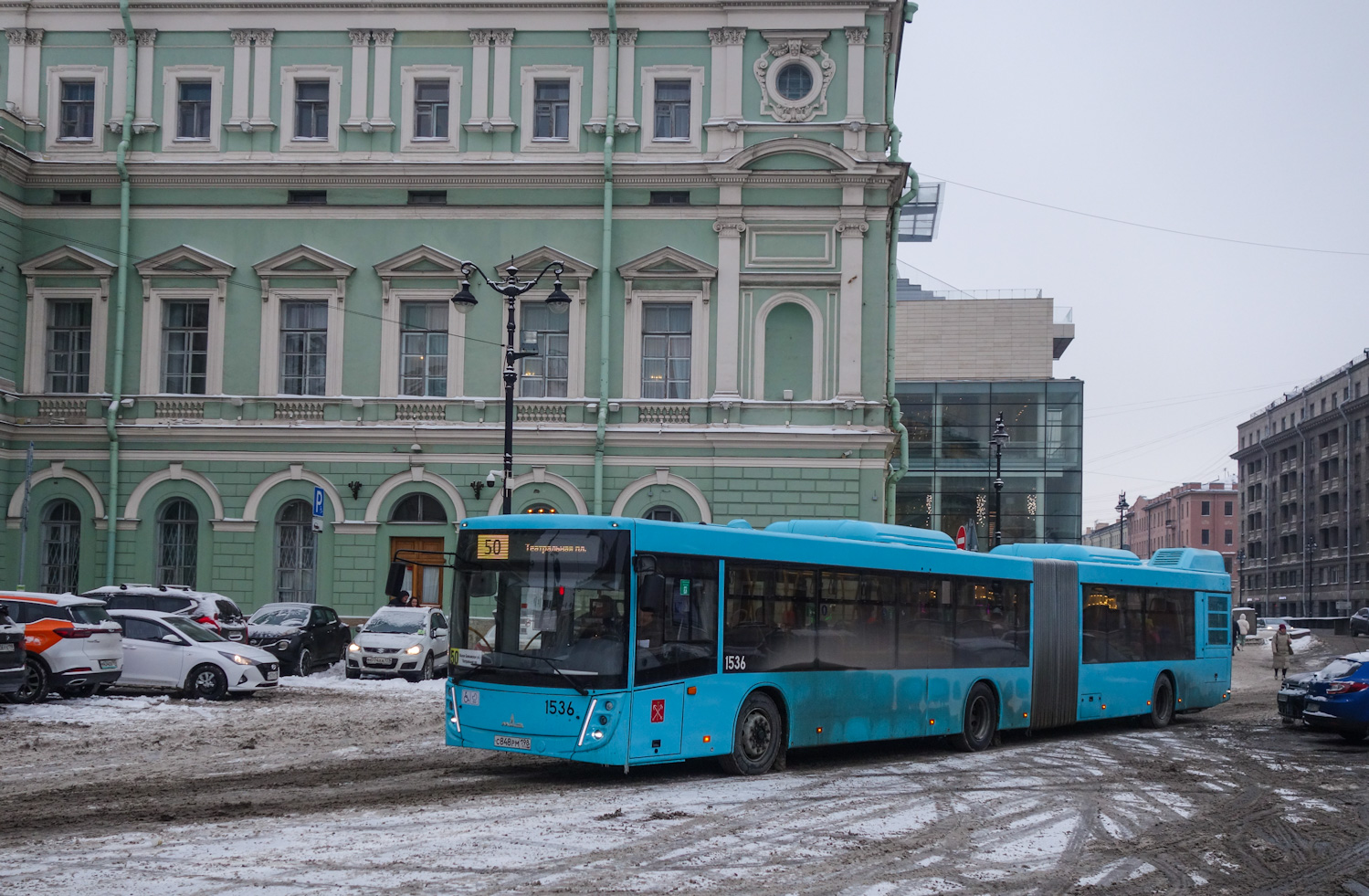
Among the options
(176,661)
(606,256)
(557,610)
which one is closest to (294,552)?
(606,256)

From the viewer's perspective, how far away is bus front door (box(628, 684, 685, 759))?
548 inches

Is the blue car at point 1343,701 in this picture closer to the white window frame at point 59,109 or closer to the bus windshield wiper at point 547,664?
the bus windshield wiper at point 547,664

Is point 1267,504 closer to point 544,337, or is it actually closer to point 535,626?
point 544,337

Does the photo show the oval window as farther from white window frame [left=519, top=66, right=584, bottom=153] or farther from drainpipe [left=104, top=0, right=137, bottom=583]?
drainpipe [left=104, top=0, right=137, bottom=583]

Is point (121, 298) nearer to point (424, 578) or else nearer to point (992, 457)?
point (424, 578)

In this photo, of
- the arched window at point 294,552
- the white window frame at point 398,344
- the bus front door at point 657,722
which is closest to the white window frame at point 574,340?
the white window frame at point 398,344

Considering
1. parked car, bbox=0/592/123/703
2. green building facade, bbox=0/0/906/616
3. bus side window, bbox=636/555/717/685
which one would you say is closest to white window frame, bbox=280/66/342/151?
green building facade, bbox=0/0/906/616

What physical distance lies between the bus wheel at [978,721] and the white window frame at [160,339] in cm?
2274

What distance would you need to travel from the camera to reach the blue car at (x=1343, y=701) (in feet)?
68.6

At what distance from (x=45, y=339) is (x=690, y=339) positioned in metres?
16.1

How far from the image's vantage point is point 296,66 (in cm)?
3578

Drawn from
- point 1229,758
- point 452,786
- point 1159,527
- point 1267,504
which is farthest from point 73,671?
point 1159,527

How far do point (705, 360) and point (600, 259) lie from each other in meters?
3.60

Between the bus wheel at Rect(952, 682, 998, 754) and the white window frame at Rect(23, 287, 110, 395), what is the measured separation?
24900 millimetres
